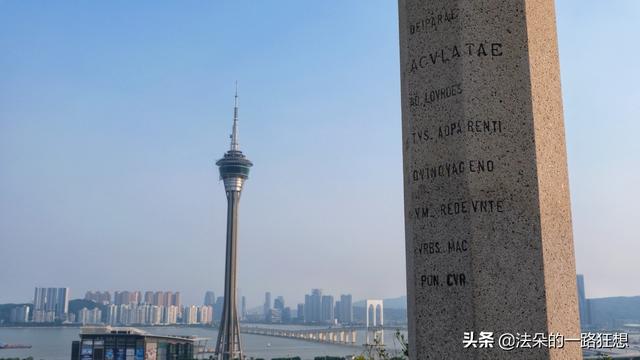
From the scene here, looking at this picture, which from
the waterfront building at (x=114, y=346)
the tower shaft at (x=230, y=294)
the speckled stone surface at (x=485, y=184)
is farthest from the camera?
the tower shaft at (x=230, y=294)

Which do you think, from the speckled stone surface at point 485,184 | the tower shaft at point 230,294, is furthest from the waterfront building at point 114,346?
the speckled stone surface at point 485,184

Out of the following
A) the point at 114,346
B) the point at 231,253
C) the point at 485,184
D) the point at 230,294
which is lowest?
the point at 114,346

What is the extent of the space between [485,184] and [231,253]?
473ft

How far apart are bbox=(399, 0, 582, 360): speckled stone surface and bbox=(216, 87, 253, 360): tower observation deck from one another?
141841 mm

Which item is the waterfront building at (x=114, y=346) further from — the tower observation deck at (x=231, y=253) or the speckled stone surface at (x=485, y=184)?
the speckled stone surface at (x=485, y=184)

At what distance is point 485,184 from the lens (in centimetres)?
623

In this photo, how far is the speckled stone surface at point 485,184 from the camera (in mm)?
6043

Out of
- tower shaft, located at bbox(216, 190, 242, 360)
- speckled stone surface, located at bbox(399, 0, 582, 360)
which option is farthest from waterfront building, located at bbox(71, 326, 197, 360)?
speckled stone surface, located at bbox(399, 0, 582, 360)

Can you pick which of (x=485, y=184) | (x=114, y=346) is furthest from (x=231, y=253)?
(x=485, y=184)

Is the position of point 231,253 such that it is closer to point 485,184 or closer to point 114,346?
point 114,346

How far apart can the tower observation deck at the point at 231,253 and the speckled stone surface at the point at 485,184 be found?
465ft

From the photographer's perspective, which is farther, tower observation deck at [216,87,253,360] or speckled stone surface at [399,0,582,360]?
tower observation deck at [216,87,253,360]

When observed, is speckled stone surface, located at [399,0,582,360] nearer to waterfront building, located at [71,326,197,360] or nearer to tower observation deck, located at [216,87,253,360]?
waterfront building, located at [71,326,197,360]

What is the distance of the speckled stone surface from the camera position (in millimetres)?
6043
